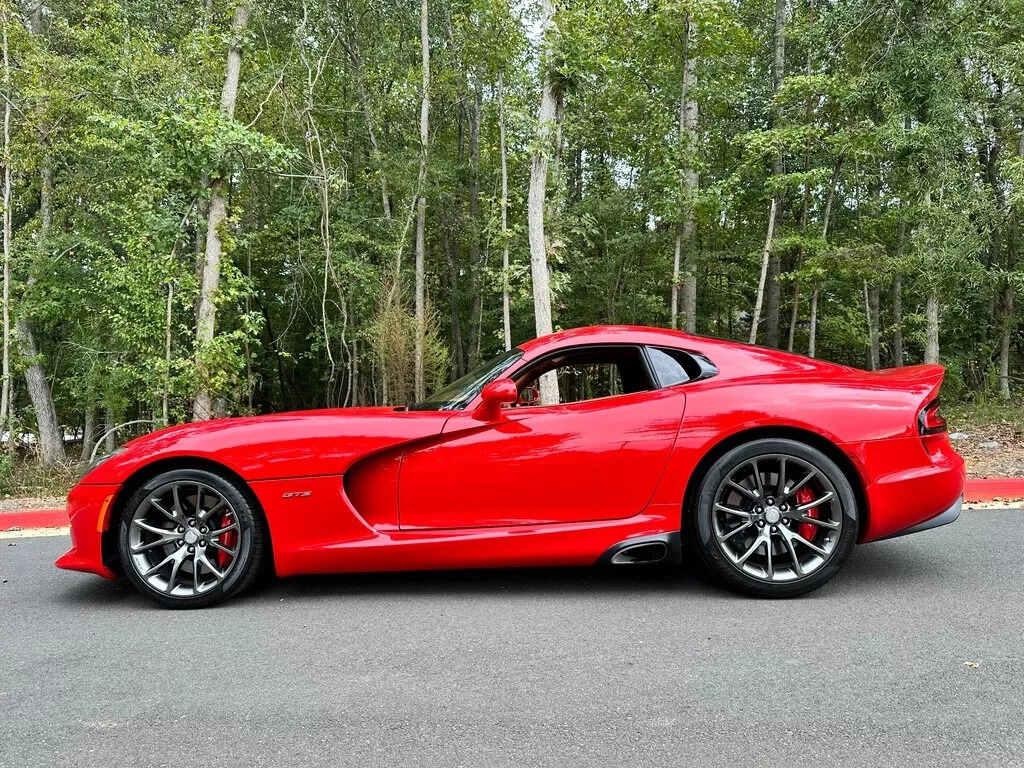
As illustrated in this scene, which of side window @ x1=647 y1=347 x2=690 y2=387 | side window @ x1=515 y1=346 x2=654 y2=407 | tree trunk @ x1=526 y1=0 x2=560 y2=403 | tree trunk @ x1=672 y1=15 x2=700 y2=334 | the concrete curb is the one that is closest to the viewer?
side window @ x1=647 y1=347 x2=690 y2=387

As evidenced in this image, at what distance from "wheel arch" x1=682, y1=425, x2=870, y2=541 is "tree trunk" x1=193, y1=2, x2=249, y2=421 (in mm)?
8171

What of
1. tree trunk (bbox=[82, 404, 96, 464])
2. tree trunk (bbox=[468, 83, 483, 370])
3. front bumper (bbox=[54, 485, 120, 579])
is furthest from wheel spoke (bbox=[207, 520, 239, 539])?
tree trunk (bbox=[468, 83, 483, 370])

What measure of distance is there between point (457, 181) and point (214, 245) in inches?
458

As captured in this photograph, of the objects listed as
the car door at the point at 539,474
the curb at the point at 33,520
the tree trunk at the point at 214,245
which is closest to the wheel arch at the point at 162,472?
the car door at the point at 539,474

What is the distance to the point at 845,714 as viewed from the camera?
2010 millimetres

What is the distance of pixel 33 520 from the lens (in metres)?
5.47

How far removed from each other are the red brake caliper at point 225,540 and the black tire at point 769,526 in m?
2.20

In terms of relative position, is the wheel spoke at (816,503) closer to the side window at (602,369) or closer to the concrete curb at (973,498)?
the side window at (602,369)

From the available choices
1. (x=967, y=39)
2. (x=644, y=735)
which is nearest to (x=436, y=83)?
(x=967, y=39)

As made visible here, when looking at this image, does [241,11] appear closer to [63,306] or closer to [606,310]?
[63,306]

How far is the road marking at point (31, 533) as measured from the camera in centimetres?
499

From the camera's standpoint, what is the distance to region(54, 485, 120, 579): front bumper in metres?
3.13

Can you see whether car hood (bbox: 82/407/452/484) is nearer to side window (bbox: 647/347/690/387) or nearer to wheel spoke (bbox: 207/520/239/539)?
wheel spoke (bbox: 207/520/239/539)

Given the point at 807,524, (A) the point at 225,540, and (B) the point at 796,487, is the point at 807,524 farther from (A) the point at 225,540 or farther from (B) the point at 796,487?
(A) the point at 225,540
